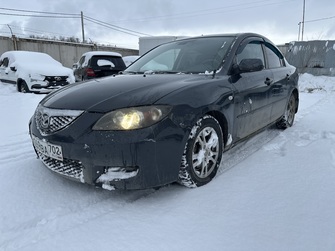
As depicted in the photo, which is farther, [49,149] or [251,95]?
[251,95]

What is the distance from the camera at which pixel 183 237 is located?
194 centimetres

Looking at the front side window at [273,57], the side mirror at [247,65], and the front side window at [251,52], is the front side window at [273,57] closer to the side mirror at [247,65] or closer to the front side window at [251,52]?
the front side window at [251,52]

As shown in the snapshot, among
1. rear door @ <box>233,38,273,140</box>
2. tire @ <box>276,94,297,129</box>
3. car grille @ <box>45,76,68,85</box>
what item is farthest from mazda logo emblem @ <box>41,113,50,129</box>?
car grille @ <box>45,76,68,85</box>

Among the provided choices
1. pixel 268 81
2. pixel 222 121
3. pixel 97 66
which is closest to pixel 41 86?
pixel 97 66

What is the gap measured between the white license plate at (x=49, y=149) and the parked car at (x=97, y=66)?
725 cm

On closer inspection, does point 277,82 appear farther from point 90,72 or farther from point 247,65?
point 90,72

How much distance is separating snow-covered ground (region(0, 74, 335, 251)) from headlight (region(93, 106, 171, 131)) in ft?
2.16

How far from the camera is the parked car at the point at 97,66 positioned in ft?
31.4

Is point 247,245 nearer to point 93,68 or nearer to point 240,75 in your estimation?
point 240,75

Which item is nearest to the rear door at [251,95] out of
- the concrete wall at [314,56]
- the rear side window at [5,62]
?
the rear side window at [5,62]

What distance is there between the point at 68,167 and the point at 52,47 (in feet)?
61.1

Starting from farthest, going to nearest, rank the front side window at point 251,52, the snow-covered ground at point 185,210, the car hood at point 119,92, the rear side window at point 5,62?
the rear side window at point 5,62
the front side window at point 251,52
the car hood at point 119,92
the snow-covered ground at point 185,210

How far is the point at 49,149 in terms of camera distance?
2.43 m

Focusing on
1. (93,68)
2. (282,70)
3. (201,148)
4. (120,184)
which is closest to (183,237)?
(120,184)
